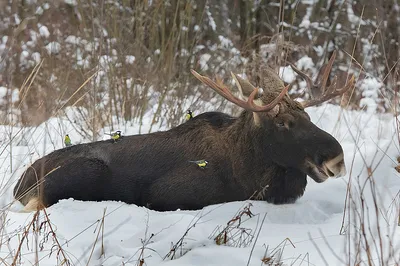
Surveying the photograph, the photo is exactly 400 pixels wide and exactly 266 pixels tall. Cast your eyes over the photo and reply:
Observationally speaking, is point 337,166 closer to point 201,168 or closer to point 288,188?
point 288,188

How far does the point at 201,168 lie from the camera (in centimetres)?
525

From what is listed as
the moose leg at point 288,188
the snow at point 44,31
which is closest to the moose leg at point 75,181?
the moose leg at point 288,188

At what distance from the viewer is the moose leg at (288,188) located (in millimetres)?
5051

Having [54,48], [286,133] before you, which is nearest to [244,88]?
[286,133]

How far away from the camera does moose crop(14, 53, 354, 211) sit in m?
5.04

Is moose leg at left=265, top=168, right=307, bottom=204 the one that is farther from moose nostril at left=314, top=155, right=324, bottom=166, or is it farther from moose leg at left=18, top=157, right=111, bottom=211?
moose leg at left=18, top=157, right=111, bottom=211

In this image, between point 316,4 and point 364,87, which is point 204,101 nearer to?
point 364,87

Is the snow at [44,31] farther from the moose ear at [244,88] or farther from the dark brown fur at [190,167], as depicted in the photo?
the moose ear at [244,88]

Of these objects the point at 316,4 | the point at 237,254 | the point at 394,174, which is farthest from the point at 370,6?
the point at 237,254

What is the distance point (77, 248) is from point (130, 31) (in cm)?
516

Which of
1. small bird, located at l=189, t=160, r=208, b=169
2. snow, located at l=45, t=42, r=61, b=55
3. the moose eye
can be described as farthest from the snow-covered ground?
snow, located at l=45, t=42, r=61, b=55

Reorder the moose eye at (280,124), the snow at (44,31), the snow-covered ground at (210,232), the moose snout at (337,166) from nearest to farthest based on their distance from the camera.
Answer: the snow-covered ground at (210,232), the moose snout at (337,166), the moose eye at (280,124), the snow at (44,31)

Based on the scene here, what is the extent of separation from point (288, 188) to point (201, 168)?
0.68 meters

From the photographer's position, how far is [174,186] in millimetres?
5223
